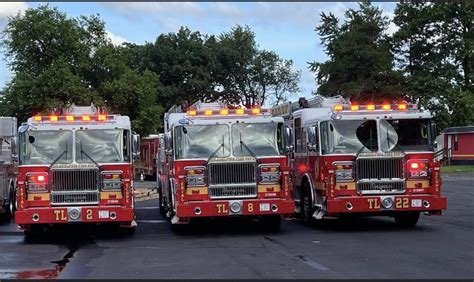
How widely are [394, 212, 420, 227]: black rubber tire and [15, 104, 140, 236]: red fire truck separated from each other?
6.28m

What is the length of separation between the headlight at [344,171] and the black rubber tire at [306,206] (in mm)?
1580

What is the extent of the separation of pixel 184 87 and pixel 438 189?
54335 millimetres

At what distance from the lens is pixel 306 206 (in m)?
17.3

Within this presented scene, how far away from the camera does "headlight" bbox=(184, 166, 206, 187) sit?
583 inches

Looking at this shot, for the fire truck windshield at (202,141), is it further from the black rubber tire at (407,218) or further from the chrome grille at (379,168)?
the black rubber tire at (407,218)

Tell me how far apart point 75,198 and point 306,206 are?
18.7ft

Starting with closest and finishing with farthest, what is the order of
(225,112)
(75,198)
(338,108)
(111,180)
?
(75,198) → (111,180) → (225,112) → (338,108)

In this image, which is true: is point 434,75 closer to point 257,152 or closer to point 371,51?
point 371,51

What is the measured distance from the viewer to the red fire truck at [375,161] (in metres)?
15.3

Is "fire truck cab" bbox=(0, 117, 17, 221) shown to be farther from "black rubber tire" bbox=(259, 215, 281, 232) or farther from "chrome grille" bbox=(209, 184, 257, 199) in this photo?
"black rubber tire" bbox=(259, 215, 281, 232)

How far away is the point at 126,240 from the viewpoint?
1477cm

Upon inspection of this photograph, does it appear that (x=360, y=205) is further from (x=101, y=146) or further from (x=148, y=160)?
(x=148, y=160)

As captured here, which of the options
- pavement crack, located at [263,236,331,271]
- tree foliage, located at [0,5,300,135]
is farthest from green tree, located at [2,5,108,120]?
pavement crack, located at [263,236,331,271]

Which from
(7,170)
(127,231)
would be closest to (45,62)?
(7,170)
